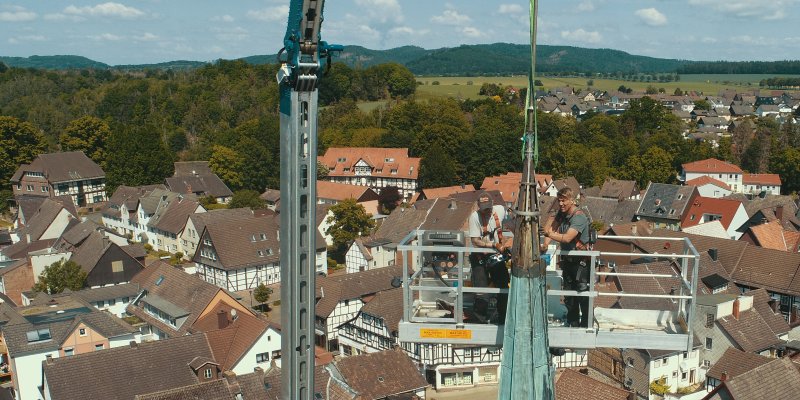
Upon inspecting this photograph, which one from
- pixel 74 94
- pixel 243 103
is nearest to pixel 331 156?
pixel 243 103

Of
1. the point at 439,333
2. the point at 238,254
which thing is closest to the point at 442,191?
the point at 238,254

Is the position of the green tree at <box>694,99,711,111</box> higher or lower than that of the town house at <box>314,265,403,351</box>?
higher

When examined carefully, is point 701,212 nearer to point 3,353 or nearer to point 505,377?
point 3,353

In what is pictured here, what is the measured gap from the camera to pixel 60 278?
1372 inches

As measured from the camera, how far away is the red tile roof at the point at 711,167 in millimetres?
65875

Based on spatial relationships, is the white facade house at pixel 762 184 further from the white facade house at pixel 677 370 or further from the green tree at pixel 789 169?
the white facade house at pixel 677 370

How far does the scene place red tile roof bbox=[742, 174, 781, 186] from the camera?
6550cm

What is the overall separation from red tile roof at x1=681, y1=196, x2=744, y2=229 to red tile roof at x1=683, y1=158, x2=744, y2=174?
15.4 metres

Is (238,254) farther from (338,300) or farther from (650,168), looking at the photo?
(650,168)

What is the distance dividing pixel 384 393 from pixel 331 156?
4647 cm

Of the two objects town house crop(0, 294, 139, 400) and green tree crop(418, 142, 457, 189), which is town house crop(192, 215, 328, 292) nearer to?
town house crop(0, 294, 139, 400)

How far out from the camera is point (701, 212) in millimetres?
50469

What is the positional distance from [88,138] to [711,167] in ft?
204

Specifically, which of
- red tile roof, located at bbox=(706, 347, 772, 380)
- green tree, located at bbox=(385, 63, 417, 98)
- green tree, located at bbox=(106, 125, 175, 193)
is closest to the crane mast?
red tile roof, located at bbox=(706, 347, 772, 380)
